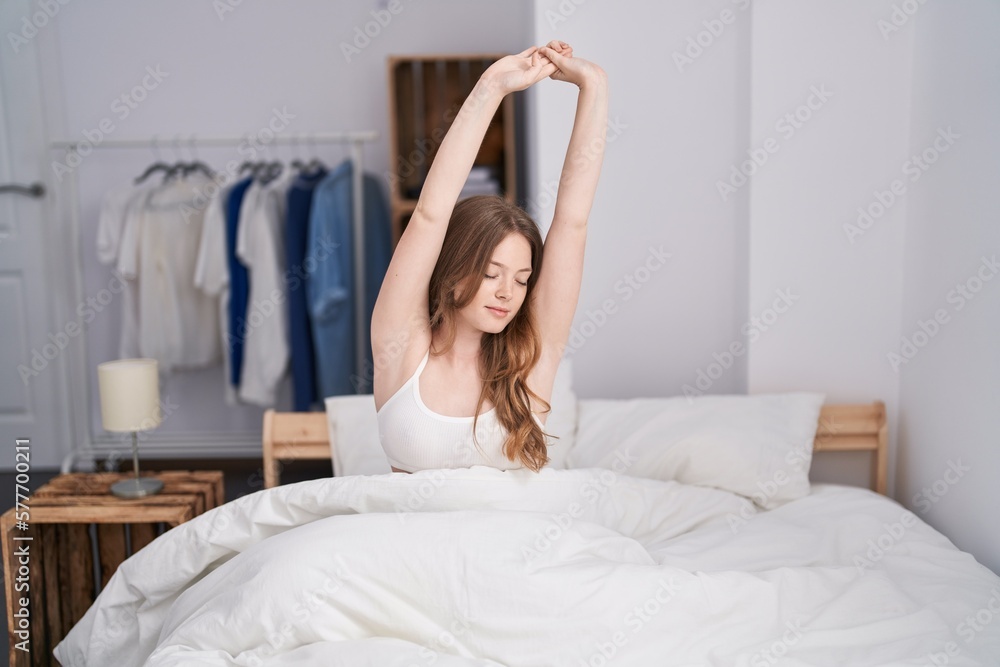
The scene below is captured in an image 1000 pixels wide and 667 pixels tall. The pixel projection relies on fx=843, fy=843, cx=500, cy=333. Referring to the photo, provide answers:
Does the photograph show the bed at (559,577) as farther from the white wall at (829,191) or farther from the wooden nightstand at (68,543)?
the white wall at (829,191)

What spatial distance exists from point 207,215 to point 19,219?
3.23 ft

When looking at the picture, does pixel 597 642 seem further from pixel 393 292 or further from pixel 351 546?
pixel 393 292

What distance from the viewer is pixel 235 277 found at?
323 cm

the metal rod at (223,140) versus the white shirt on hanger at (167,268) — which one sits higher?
the metal rod at (223,140)

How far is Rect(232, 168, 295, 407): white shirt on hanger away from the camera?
3.18 m

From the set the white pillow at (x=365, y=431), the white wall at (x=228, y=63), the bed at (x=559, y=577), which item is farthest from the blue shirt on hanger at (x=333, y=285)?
the bed at (x=559, y=577)

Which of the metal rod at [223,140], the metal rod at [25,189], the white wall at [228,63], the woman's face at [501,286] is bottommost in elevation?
the woman's face at [501,286]

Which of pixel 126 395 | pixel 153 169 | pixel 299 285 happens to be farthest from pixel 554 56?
pixel 153 169

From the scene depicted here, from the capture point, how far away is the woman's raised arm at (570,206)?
57.1 inches

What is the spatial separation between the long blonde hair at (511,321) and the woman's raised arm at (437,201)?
0.16 feet

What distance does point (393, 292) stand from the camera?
56.4 inches

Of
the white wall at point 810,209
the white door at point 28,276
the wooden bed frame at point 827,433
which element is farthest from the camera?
the white door at point 28,276

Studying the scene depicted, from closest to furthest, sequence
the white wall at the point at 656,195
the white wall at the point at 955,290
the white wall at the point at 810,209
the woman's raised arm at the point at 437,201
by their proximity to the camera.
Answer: the woman's raised arm at the point at 437,201 < the white wall at the point at 955,290 < the white wall at the point at 810,209 < the white wall at the point at 656,195

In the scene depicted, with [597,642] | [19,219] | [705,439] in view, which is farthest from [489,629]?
[19,219]
